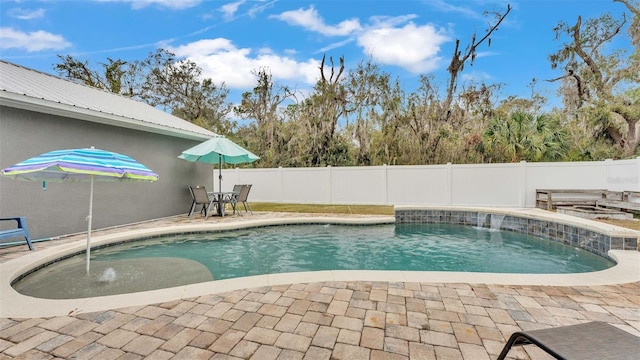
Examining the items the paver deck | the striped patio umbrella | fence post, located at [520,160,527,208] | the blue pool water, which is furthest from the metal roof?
fence post, located at [520,160,527,208]

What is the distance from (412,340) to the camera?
7.52 ft

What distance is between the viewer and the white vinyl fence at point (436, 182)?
30.5 feet

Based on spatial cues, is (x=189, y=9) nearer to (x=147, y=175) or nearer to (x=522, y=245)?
(x=147, y=175)

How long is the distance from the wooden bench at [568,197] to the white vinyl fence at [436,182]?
271 millimetres

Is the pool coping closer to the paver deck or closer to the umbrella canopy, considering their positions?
the paver deck

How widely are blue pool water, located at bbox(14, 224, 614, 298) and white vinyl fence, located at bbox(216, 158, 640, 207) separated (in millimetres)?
2977

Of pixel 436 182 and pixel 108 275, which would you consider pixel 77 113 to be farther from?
pixel 436 182

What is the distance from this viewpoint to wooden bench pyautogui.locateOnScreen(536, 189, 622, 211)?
8.83 metres

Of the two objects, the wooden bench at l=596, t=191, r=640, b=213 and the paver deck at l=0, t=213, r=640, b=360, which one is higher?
the wooden bench at l=596, t=191, r=640, b=213

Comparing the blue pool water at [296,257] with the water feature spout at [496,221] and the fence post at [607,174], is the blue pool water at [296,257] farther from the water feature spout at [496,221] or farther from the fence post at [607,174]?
the fence post at [607,174]

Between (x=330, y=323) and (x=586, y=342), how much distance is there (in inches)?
66.9

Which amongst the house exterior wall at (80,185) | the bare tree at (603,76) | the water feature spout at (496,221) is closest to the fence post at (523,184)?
the water feature spout at (496,221)

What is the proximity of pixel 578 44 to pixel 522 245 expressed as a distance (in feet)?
50.2

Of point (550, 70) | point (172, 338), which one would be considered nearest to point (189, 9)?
point (172, 338)
